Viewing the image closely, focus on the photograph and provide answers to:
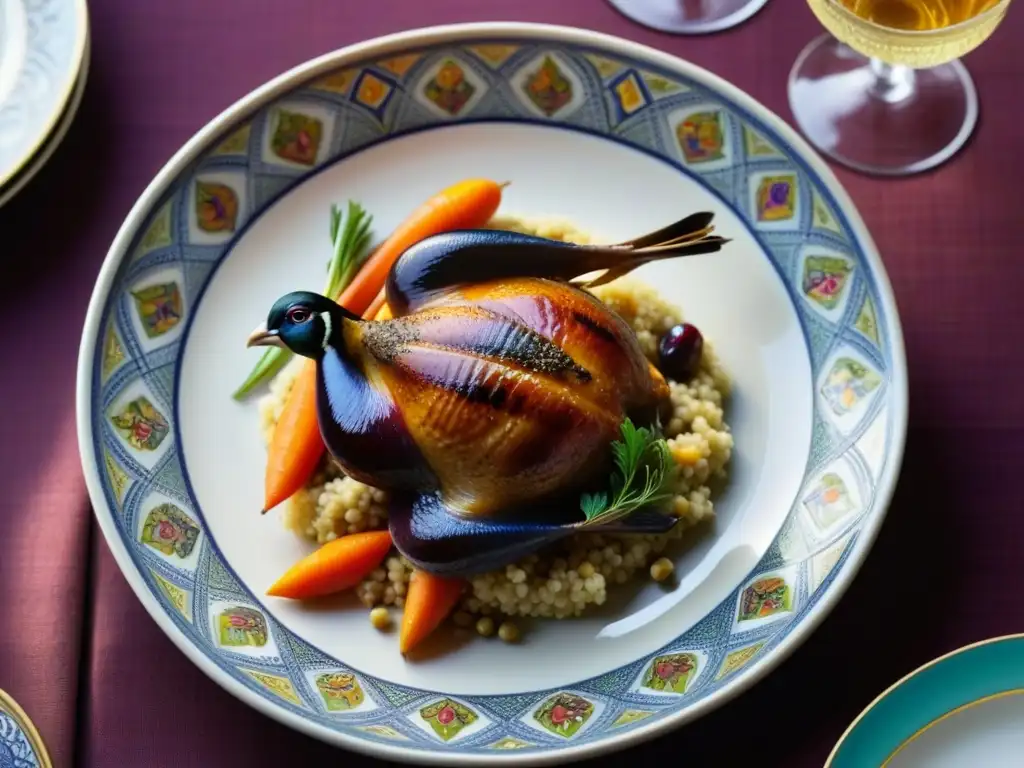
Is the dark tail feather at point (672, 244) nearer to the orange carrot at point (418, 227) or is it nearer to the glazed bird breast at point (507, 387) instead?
the glazed bird breast at point (507, 387)

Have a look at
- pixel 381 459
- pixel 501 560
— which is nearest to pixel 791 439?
pixel 501 560

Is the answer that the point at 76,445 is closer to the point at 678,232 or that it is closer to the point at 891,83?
the point at 678,232

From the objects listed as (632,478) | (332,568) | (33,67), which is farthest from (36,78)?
(632,478)

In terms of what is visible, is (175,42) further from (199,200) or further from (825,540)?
(825,540)

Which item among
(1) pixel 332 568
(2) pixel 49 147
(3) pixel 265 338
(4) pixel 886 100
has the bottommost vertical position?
(1) pixel 332 568

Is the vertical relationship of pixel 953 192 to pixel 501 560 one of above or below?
above
